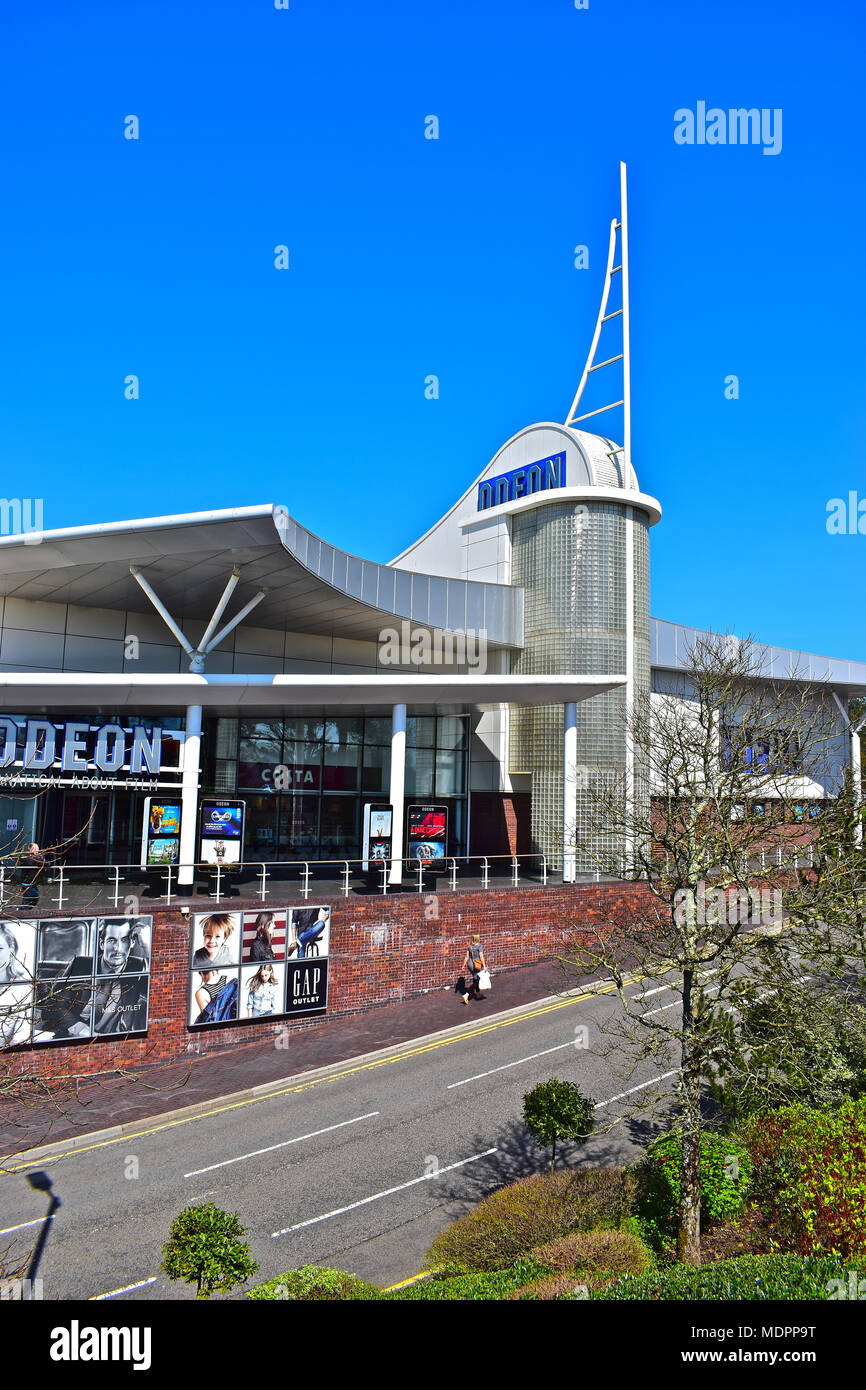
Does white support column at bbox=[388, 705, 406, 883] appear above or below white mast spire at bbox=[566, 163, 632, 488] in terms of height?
below

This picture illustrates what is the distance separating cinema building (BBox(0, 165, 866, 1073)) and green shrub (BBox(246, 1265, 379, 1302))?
11914mm

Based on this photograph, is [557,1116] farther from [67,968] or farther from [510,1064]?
[67,968]

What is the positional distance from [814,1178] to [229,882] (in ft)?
53.9

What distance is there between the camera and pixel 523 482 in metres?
35.6

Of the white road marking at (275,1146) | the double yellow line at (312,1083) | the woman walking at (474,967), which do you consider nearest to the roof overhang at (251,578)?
the woman walking at (474,967)

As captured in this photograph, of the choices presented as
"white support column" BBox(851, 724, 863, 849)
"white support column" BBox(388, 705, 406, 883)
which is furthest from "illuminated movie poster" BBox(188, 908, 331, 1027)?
"white support column" BBox(851, 724, 863, 849)

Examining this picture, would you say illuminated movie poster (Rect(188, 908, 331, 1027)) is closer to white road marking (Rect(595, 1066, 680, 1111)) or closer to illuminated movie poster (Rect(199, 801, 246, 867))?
illuminated movie poster (Rect(199, 801, 246, 867))

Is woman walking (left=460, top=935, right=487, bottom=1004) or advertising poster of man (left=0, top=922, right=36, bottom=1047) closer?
advertising poster of man (left=0, top=922, right=36, bottom=1047)

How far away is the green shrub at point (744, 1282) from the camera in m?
6.66

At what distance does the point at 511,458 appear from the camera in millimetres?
36688

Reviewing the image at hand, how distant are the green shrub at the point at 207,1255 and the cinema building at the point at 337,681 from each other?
10633mm

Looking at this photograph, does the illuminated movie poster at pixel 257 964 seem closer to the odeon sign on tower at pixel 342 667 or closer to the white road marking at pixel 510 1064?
the odeon sign on tower at pixel 342 667

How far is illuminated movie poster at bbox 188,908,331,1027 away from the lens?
18906 mm
